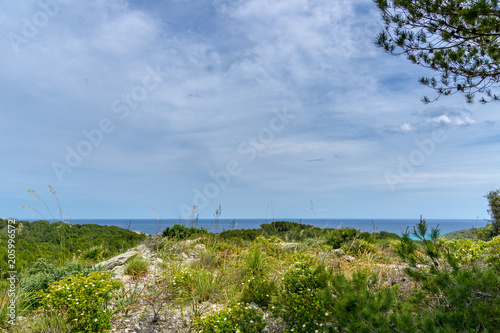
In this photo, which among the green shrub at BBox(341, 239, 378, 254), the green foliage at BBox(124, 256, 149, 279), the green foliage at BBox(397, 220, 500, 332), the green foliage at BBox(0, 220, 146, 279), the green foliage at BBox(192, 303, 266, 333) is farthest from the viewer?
the green shrub at BBox(341, 239, 378, 254)

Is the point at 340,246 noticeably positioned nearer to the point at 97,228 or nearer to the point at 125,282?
the point at 125,282

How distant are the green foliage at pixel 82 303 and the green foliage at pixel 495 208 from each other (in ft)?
39.7

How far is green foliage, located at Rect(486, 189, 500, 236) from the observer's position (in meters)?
10.6

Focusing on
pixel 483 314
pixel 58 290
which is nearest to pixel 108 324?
pixel 58 290

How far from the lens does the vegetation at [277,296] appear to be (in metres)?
2.63

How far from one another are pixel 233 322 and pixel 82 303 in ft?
5.49

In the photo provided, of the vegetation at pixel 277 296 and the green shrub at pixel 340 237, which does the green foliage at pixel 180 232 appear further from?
the green shrub at pixel 340 237

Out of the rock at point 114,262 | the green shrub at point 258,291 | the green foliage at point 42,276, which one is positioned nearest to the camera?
the green shrub at point 258,291

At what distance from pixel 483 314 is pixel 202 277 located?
10.7ft

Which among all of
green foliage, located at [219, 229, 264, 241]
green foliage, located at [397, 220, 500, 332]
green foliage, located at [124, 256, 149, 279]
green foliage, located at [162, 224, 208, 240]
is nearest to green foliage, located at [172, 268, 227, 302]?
green foliage, located at [124, 256, 149, 279]

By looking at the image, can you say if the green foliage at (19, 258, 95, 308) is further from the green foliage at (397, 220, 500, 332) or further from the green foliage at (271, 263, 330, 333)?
the green foliage at (397, 220, 500, 332)

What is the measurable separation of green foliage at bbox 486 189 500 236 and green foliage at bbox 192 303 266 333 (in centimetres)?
1077

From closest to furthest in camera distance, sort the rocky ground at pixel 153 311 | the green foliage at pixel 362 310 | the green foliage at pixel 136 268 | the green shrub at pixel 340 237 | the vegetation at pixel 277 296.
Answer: the green foliage at pixel 362 310 → the vegetation at pixel 277 296 → the rocky ground at pixel 153 311 → the green foliage at pixel 136 268 → the green shrub at pixel 340 237

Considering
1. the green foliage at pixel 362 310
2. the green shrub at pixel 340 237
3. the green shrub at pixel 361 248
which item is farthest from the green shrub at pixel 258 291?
the green shrub at pixel 340 237
